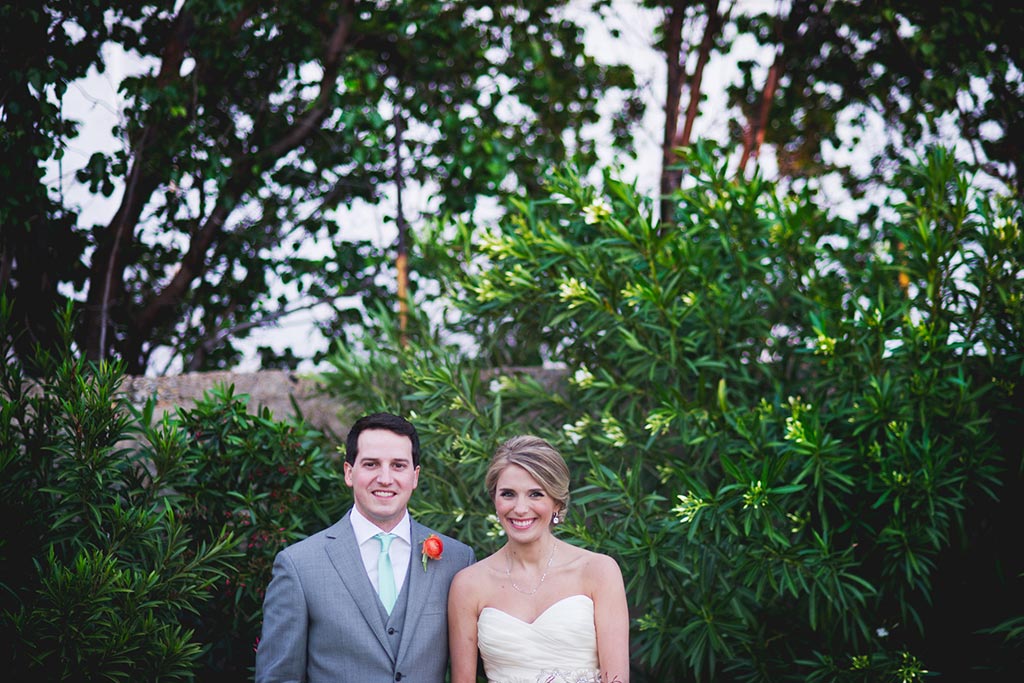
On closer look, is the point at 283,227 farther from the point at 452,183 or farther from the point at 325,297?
the point at 452,183

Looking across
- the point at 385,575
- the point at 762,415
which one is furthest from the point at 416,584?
the point at 762,415

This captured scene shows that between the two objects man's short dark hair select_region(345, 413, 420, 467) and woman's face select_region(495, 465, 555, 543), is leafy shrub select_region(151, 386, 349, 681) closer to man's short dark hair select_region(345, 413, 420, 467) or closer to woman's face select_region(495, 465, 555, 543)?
man's short dark hair select_region(345, 413, 420, 467)

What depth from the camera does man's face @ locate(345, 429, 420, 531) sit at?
3273 millimetres

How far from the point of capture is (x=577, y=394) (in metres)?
5.35

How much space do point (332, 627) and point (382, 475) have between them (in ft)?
1.67

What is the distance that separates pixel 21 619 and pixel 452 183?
13.1 feet

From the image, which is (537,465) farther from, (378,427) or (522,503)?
(378,427)

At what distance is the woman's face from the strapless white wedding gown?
27cm

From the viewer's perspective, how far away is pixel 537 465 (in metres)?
3.35

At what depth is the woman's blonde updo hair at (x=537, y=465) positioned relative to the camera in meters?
3.35

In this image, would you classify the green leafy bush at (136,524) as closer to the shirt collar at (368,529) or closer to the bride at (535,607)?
the shirt collar at (368,529)

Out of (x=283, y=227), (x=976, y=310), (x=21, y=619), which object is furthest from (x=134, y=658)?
(x=976, y=310)

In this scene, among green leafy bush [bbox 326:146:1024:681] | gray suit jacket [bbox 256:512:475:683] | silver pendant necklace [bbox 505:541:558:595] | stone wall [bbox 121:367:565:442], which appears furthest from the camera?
stone wall [bbox 121:367:565:442]

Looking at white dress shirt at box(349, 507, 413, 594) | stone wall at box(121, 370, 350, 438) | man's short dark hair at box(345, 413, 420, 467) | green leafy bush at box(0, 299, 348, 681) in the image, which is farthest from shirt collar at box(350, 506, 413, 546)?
stone wall at box(121, 370, 350, 438)
